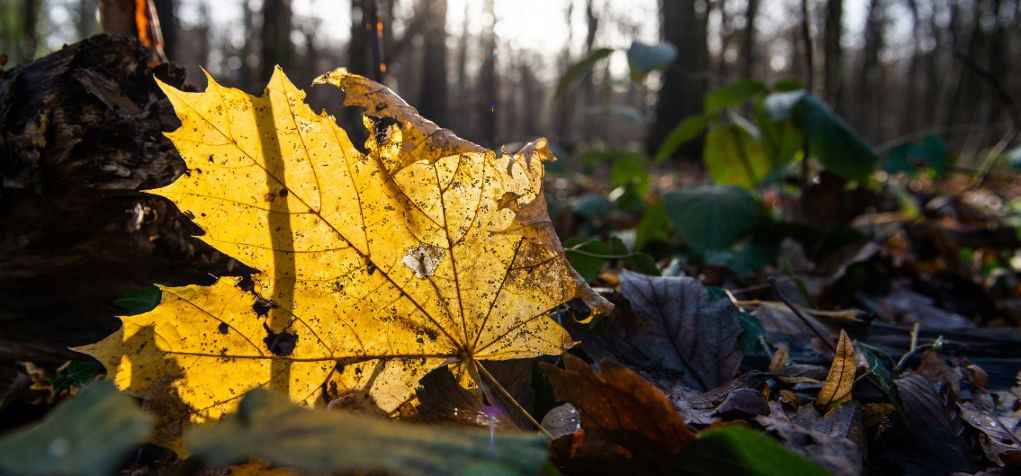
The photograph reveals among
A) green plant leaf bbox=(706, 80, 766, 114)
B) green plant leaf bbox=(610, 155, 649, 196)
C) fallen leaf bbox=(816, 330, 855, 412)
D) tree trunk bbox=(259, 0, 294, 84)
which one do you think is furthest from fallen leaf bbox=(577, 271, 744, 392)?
tree trunk bbox=(259, 0, 294, 84)

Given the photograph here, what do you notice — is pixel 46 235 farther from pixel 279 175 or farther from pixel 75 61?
pixel 279 175

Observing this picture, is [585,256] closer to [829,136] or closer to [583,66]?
[829,136]

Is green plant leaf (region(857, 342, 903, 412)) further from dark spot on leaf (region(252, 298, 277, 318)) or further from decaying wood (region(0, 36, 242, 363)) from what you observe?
decaying wood (region(0, 36, 242, 363))

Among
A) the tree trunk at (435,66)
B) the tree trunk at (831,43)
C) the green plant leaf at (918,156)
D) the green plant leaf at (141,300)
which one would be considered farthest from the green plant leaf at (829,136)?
the tree trunk at (435,66)

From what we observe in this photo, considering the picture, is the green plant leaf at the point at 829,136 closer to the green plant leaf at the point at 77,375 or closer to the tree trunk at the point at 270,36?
the green plant leaf at the point at 77,375

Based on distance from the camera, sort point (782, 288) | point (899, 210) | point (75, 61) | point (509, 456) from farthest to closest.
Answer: point (899, 210)
point (782, 288)
point (75, 61)
point (509, 456)

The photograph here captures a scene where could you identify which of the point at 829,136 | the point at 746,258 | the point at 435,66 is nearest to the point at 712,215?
the point at 746,258

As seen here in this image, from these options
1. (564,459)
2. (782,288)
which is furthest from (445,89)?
(564,459)
